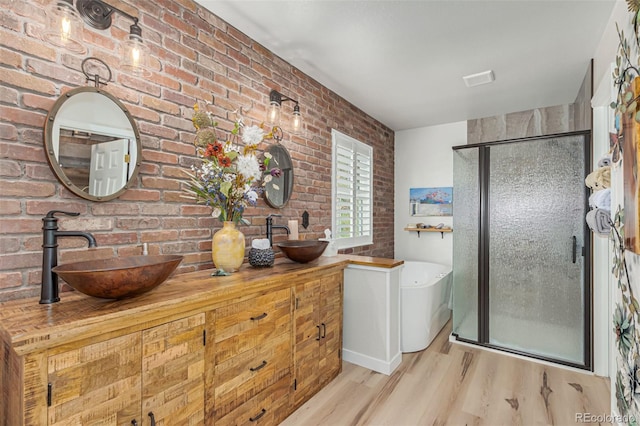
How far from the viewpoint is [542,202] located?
287 centimetres

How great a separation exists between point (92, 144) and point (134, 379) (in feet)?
3.73

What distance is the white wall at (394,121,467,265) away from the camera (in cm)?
445

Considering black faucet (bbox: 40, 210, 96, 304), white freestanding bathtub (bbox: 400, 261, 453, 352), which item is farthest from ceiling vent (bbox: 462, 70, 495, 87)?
black faucet (bbox: 40, 210, 96, 304)

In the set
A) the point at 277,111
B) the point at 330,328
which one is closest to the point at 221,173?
the point at 277,111

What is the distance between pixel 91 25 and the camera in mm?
1579

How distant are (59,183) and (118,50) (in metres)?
0.77

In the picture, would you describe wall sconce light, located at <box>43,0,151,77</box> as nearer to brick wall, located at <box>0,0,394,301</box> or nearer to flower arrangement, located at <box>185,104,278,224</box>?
brick wall, located at <box>0,0,394,301</box>

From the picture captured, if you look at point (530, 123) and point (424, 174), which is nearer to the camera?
point (530, 123)

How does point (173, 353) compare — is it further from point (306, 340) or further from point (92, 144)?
point (92, 144)

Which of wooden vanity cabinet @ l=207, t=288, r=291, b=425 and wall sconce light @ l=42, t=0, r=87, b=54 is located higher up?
wall sconce light @ l=42, t=0, r=87, b=54

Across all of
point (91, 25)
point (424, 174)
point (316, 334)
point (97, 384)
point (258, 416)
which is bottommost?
point (258, 416)

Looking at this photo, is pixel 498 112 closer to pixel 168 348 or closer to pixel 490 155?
pixel 490 155

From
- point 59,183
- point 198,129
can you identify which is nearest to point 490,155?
point 198,129

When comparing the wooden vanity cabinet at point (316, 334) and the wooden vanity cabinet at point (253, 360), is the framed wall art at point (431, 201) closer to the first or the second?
the wooden vanity cabinet at point (316, 334)
